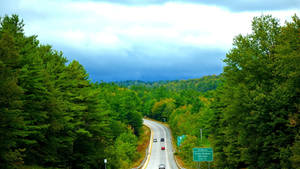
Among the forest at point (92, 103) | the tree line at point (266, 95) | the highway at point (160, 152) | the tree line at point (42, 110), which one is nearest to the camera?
the tree line at point (42, 110)

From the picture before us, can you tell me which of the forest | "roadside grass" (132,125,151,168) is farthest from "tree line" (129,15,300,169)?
"roadside grass" (132,125,151,168)

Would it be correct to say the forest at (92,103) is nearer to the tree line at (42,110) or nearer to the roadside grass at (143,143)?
the tree line at (42,110)

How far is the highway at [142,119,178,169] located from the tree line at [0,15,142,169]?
63.3 feet

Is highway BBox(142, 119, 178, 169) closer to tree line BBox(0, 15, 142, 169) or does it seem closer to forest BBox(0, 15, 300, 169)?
tree line BBox(0, 15, 142, 169)

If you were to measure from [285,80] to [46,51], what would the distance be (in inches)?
1042

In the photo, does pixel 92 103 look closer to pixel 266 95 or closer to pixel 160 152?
pixel 266 95

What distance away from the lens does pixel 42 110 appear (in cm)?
2727

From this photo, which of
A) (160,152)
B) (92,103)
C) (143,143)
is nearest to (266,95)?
(92,103)

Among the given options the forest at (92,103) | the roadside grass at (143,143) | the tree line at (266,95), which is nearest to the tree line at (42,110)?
the forest at (92,103)

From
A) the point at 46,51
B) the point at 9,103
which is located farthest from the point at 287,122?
the point at 46,51

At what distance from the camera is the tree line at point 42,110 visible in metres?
20.6

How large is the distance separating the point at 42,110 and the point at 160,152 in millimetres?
64011

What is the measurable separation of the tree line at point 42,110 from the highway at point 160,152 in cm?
1928

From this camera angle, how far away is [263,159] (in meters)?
27.1
